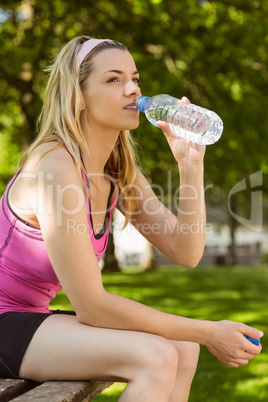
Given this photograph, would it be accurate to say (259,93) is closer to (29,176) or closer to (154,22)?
(154,22)

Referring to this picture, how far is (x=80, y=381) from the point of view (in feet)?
6.88

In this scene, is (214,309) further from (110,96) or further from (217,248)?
(217,248)

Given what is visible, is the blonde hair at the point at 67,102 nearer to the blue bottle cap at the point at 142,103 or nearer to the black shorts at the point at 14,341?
the blue bottle cap at the point at 142,103

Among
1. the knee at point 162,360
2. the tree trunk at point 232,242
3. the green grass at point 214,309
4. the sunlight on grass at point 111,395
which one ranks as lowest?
the tree trunk at point 232,242

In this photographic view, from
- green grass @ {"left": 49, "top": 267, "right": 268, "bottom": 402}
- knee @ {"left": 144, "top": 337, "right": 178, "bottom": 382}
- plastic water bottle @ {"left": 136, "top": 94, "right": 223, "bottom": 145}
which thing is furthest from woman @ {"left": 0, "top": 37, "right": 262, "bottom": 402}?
green grass @ {"left": 49, "top": 267, "right": 268, "bottom": 402}

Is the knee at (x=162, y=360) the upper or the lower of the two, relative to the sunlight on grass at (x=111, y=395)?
upper

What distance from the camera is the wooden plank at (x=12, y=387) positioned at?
1.98 m

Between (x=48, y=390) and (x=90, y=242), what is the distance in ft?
1.81

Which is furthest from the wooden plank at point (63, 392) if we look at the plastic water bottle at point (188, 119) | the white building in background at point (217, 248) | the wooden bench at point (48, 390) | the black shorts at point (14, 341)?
the white building in background at point (217, 248)

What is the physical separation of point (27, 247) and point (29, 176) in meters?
0.29

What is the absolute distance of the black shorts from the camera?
2.11 metres

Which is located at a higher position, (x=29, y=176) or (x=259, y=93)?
(x=29, y=176)

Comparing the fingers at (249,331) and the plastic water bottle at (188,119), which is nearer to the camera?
the fingers at (249,331)

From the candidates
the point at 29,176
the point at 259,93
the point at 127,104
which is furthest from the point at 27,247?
the point at 259,93
